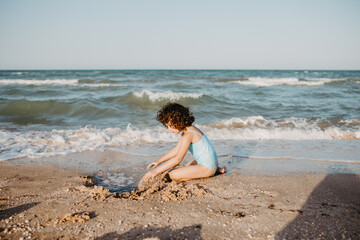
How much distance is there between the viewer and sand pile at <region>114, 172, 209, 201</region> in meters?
2.96

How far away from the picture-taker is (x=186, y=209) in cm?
269

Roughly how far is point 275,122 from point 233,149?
11.3ft

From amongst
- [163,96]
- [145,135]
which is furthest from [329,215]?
[163,96]

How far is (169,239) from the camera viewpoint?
2148mm

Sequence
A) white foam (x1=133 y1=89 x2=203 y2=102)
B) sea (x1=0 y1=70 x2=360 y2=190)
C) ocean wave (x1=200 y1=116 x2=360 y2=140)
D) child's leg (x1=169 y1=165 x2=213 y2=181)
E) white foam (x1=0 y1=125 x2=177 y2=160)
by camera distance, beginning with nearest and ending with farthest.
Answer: child's leg (x1=169 y1=165 x2=213 y2=181)
sea (x1=0 y1=70 x2=360 y2=190)
white foam (x1=0 y1=125 x2=177 y2=160)
ocean wave (x1=200 y1=116 x2=360 y2=140)
white foam (x1=133 y1=89 x2=203 y2=102)

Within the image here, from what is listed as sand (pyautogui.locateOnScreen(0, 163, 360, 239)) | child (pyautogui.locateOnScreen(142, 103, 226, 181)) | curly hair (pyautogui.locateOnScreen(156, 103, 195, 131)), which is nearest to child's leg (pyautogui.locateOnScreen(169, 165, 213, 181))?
child (pyautogui.locateOnScreen(142, 103, 226, 181))

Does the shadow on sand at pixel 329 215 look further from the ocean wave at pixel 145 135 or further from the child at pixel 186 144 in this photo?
the ocean wave at pixel 145 135

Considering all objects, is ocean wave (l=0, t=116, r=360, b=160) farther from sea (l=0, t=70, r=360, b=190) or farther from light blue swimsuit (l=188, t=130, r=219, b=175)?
light blue swimsuit (l=188, t=130, r=219, b=175)

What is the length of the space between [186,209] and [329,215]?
4.74ft

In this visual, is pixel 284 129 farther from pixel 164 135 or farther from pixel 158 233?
pixel 158 233

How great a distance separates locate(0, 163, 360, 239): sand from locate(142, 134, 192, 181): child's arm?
0.14 metres

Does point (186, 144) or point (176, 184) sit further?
point (186, 144)

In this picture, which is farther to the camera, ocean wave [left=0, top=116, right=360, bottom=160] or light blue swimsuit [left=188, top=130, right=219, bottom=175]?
ocean wave [left=0, top=116, right=360, bottom=160]

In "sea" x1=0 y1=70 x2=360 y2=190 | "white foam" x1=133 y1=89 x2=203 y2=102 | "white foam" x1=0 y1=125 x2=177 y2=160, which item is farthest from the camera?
"white foam" x1=133 y1=89 x2=203 y2=102
